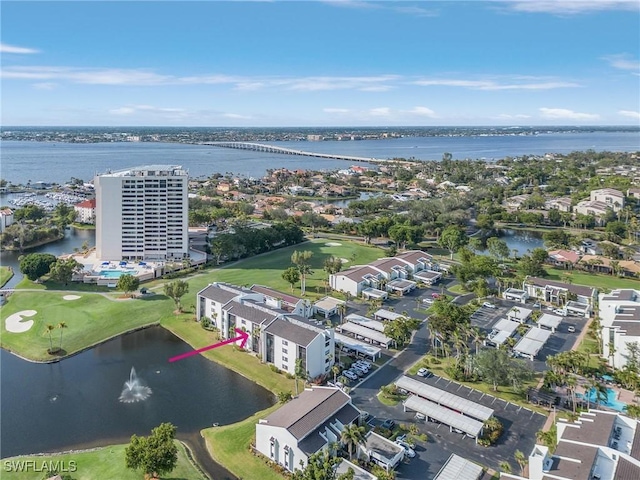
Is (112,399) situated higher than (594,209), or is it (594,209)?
(594,209)

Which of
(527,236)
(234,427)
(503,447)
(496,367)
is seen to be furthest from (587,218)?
(234,427)

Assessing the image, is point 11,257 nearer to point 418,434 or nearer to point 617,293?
point 418,434

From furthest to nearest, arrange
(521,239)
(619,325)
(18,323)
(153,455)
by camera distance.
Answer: (521,239)
(18,323)
(619,325)
(153,455)

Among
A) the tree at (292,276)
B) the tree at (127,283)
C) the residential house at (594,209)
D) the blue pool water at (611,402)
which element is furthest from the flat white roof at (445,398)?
the residential house at (594,209)

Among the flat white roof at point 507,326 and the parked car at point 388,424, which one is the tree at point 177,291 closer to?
the parked car at point 388,424

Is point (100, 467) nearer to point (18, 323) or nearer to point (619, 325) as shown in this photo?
point (18, 323)

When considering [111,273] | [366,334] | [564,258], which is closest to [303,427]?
[366,334]

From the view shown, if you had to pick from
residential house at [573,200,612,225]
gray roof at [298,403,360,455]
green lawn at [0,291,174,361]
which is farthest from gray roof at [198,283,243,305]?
residential house at [573,200,612,225]
